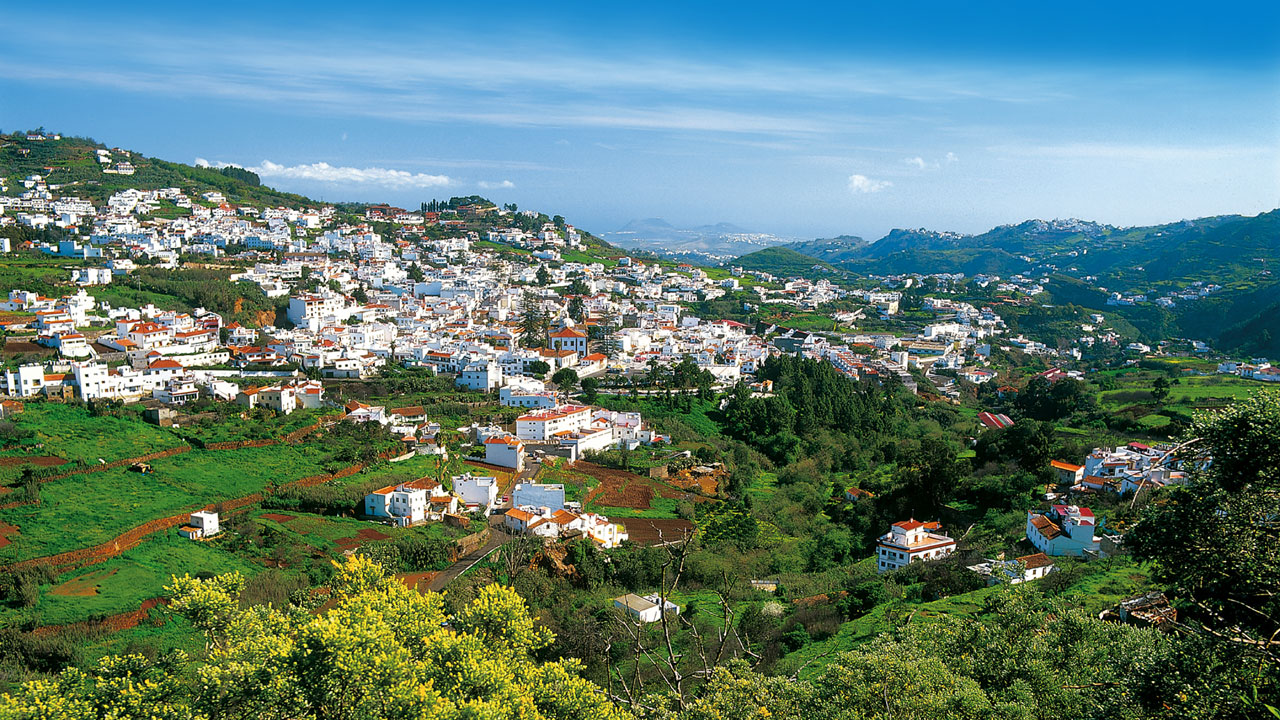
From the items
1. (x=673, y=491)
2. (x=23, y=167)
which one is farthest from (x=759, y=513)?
(x=23, y=167)

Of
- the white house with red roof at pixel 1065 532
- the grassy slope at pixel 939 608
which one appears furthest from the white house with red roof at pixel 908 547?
the grassy slope at pixel 939 608

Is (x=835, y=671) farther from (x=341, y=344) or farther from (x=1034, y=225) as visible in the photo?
(x=1034, y=225)

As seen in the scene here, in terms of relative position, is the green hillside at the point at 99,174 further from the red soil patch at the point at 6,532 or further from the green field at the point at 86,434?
the red soil patch at the point at 6,532

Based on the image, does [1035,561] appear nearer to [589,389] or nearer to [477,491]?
[477,491]

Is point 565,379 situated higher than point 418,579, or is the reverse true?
point 565,379

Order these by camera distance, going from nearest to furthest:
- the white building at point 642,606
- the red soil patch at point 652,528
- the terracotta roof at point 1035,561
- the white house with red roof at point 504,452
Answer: the white building at point 642,606 → the terracotta roof at point 1035,561 → the red soil patch at point 652,528 → the white house with red roof at point 504,452

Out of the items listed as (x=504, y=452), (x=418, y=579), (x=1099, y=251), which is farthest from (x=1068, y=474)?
(x=1099, y=251)
